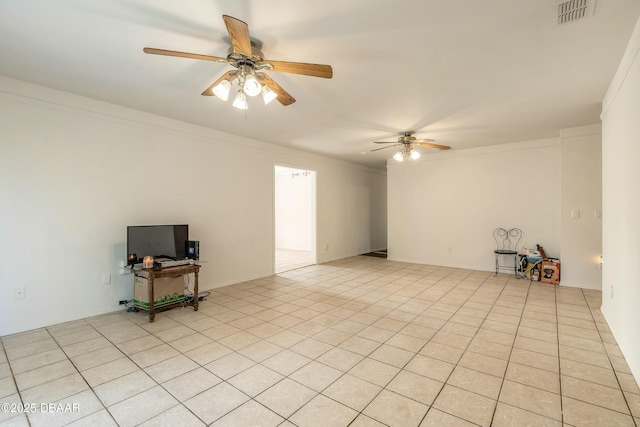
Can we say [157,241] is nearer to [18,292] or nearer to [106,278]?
[106,278]

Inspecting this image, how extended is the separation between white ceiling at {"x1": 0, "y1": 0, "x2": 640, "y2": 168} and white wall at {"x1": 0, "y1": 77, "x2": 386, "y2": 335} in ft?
1.21

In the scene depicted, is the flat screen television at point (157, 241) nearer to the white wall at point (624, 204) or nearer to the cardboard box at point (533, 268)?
the white wall at point (624, 204)

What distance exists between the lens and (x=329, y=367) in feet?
7.63

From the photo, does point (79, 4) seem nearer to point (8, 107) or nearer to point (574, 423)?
point (8, 107)

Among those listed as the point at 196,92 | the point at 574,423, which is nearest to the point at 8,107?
the point at 196,92

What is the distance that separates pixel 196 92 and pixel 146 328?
8.39 feet

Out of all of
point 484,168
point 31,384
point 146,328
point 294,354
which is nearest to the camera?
point 31,384

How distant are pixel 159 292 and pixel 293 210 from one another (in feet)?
19.1

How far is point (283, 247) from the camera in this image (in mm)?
9297

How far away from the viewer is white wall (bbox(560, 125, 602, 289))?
14.3 feet

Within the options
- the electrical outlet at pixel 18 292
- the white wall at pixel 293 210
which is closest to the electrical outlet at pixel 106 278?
the electrical outlet at pixel 18 292

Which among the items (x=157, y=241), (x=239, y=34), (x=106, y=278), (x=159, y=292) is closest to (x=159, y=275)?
(x=159, y=292)

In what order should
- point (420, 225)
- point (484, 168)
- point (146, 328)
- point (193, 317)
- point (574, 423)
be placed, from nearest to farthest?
point (574, 423) < point (146, 328) < point (193, 317) < point (484, 168) < point (420, 225)

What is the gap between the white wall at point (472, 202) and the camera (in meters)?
5.19
